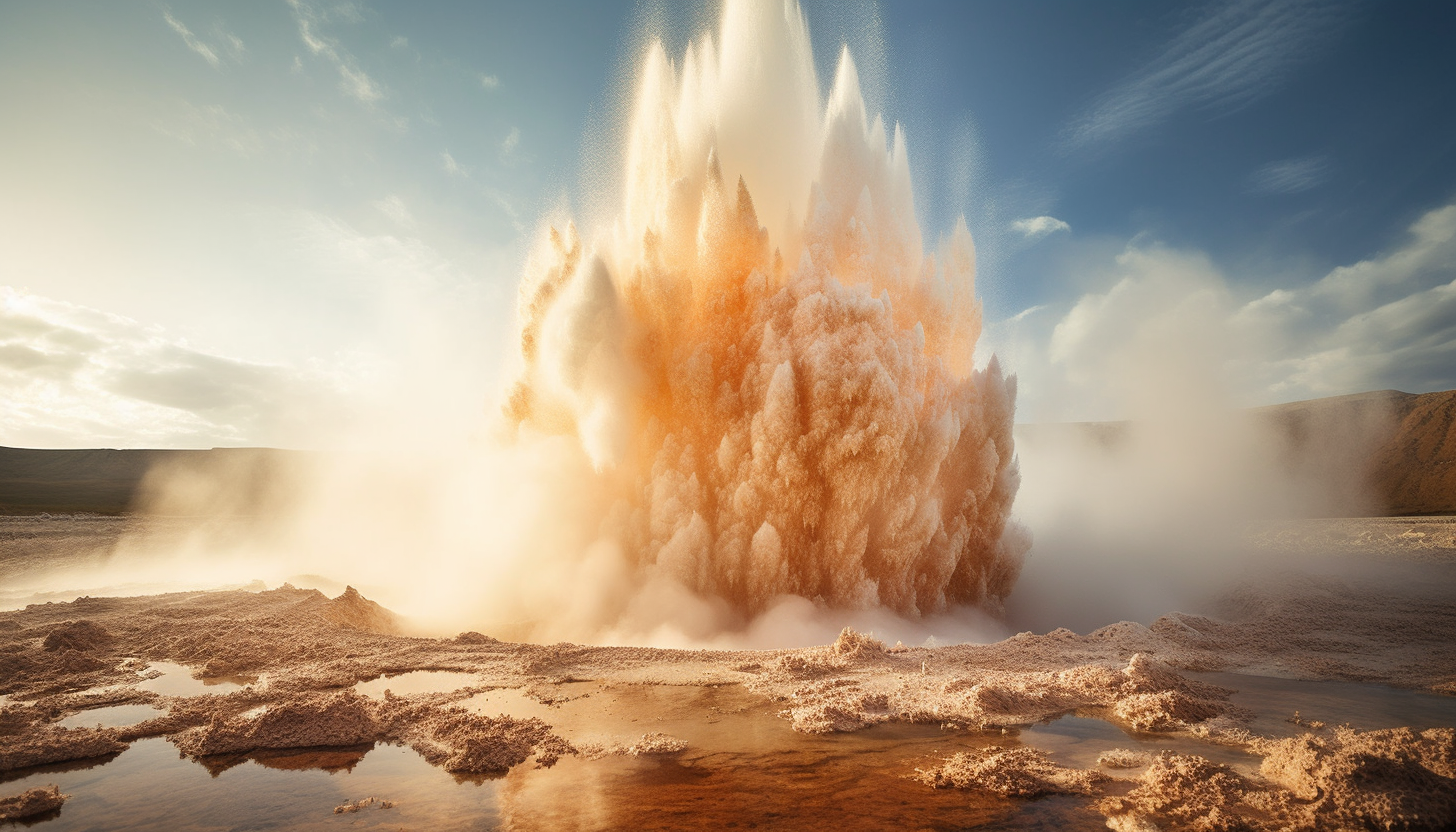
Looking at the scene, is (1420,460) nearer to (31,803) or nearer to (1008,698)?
(1008,698)

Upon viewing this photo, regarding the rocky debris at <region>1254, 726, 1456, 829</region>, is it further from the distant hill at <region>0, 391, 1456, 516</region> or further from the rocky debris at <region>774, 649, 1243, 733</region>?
the distant hill at <region>0, 391, 1456, 516</region>

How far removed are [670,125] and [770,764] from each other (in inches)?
787

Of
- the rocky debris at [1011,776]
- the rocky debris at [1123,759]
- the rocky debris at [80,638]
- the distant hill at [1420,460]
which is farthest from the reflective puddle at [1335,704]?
the distant hill at [1420,460]

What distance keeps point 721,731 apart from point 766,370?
38.0ft

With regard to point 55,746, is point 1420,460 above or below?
above

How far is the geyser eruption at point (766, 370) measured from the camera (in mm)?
17891

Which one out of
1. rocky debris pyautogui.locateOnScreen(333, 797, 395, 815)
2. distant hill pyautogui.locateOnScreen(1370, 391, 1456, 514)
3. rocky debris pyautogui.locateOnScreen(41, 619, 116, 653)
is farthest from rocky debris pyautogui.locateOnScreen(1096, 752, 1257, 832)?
distant hill pyautogui.locateOnScreen(1370, 391, 1456, 514)

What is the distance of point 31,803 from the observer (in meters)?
6.14

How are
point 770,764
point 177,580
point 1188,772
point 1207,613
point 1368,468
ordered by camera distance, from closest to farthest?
1. point 1188,772
2. point 770,764
3. point 1207,613
4. point 177,580
5. point 1368,468

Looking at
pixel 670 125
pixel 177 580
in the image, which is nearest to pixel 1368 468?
pixel 670 125

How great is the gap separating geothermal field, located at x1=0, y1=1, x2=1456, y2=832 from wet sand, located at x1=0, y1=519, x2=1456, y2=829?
67mm

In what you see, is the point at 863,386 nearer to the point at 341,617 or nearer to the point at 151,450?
the point at 341,617

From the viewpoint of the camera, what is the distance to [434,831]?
18.2 ft

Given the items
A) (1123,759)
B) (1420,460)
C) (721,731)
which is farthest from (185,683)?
(1420,460)
